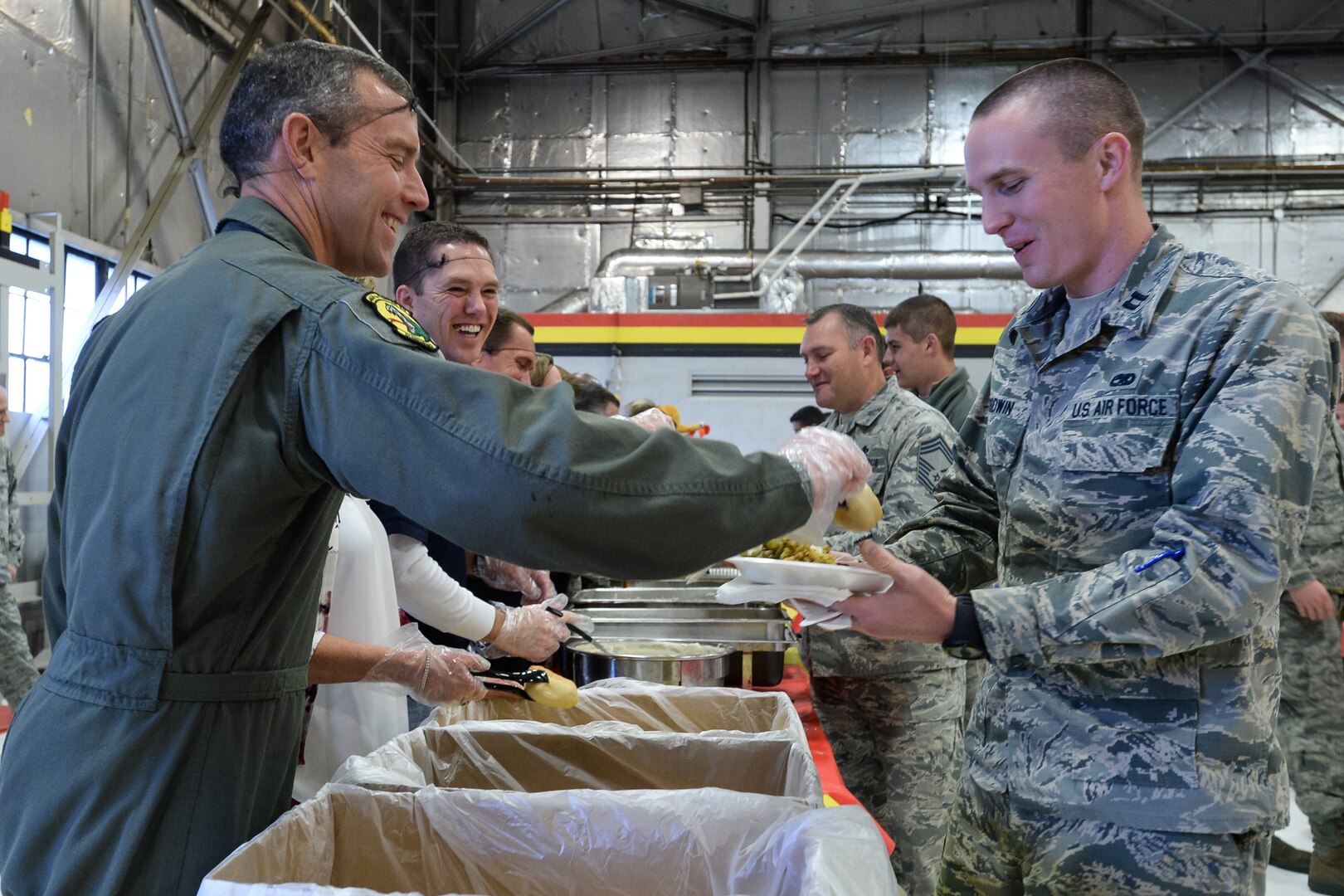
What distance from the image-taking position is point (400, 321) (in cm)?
100

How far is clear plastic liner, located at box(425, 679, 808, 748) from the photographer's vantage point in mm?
1812

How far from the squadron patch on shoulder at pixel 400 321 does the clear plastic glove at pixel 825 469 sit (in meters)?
0.40

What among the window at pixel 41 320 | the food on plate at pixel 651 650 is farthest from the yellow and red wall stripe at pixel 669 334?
the food on plate at pixel 651 650

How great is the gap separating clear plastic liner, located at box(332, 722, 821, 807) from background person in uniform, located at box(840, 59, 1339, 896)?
0.31 m

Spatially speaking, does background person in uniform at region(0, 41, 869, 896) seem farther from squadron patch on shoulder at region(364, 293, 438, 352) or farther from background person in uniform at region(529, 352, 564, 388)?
background person in uniform at region(529, 352, 564, 388)

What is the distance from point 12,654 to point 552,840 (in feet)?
12.7

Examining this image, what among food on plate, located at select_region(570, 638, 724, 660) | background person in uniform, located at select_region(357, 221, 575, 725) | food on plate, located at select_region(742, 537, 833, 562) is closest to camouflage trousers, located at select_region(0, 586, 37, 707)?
background person in uniform, located at select_region(357, 221, 575, 725)

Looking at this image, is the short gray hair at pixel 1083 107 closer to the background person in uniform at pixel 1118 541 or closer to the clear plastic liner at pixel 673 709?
the background person in uniform at pixel 1118 541

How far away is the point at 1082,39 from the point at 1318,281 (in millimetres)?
3746

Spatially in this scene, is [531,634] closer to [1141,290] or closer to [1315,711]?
[1141,290]

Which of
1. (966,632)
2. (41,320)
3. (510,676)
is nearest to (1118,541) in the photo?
(966,632)

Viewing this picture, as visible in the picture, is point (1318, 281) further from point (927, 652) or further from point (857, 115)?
point (927, 652)

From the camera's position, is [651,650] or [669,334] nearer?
[651,650]

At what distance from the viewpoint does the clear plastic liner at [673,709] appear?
1812 mm
